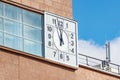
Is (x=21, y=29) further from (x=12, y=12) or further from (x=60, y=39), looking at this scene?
(x=60, y=39)

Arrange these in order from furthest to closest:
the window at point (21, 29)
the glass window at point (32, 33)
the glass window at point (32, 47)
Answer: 1. the glass window at point (32, 33)
2. the glass window at point (32, 47)
3. the window at point (21, 29)

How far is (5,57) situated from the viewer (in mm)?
32844

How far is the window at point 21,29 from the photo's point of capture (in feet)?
109

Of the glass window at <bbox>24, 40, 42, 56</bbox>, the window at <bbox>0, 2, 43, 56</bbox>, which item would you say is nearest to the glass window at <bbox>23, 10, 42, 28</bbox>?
the window at <bbox>0, 2, 43, 56</bbox>

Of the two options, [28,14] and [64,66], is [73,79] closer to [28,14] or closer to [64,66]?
[64,66]

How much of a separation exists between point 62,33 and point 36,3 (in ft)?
6.38

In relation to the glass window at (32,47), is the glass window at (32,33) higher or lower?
higher

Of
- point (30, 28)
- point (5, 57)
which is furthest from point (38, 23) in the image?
point (5, 57)

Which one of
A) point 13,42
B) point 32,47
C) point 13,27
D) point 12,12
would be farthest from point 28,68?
point 12,12

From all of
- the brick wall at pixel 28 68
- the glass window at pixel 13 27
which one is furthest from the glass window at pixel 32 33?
the brick wall at pixel 28 68

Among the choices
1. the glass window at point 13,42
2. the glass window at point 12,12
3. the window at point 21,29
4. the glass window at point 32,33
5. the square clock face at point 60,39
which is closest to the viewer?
the glass window at point 13,42

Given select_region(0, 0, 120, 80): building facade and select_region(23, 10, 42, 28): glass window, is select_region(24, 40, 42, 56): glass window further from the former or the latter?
select_region(23, 10, 42, 28): glass window

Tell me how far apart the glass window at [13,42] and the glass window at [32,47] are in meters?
0.34

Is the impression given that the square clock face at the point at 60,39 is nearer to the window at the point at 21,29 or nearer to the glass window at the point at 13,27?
the window at the point at 21,29
